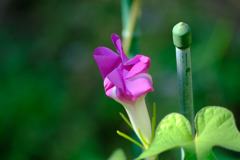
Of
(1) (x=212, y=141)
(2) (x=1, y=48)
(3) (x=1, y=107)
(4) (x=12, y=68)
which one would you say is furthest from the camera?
(2) (x=1, y=48)

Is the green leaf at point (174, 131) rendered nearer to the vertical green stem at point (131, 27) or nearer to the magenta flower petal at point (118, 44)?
the magenta flower petal at point (118, 44)

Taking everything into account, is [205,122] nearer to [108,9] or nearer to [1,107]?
[1,107]

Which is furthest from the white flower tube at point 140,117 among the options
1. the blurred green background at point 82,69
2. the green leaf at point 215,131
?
the blurred green background at point 82,69

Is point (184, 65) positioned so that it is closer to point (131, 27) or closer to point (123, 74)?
point (123, 74)

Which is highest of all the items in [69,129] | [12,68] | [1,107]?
[12,68]

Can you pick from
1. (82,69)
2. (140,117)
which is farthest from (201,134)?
(82,69)

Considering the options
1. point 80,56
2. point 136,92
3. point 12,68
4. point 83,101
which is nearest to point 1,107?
point 12,68

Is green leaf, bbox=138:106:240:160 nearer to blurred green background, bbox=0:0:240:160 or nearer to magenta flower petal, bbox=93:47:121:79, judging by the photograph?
magenta flower petal, bbox=93:47:121:79

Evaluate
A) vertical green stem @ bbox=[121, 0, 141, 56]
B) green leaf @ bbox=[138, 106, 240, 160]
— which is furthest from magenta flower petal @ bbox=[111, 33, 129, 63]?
vertical green stem @ bbox=[121, 0, 141, 56]
